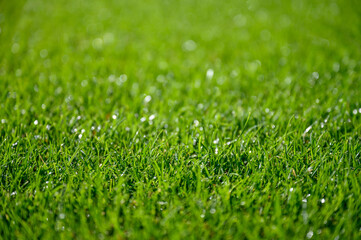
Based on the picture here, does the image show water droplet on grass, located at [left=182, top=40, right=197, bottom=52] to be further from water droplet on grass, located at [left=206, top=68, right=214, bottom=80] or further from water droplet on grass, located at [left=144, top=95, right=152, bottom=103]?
water droplet on grass, located at [left=144, top=95, right=152, bottom=103]

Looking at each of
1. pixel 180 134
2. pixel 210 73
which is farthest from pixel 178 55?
pixel 180 134

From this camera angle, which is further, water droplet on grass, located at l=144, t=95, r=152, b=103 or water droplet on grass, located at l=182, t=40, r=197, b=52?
water droplet on grass, located at l=182, t=40, r=197, b=52

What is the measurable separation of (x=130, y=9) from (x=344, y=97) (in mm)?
4214

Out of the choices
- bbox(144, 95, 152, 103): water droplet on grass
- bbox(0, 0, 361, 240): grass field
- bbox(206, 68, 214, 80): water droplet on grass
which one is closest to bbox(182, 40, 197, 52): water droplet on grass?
bbox(0, 0, 361, 240): grass field

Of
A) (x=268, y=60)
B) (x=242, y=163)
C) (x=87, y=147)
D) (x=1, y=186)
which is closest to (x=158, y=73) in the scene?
(x=268, y=60)

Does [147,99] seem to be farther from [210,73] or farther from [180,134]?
[210,73]

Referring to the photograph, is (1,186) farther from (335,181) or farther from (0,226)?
(335,181)

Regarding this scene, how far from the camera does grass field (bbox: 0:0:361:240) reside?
1.46 metres

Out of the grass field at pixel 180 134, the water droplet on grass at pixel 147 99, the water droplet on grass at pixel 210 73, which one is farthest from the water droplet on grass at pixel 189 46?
the water droplet on grass at pixel 147 99

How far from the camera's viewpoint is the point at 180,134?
2.11 meters

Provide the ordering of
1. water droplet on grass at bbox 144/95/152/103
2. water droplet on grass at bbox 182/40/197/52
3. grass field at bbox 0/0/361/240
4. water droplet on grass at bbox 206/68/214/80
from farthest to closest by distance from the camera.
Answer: water droplet on grass at bbox 182/40/197/52, water droplet on grass at bbox 206/68/214/80, water droplet on grass at bbox 144/95/152/103, grass field at bbox 0/0/361/240

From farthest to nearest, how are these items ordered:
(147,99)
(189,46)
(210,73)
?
(189,46)
(210,73)
(147,99)

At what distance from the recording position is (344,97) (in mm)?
2486

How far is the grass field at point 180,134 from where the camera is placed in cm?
146
